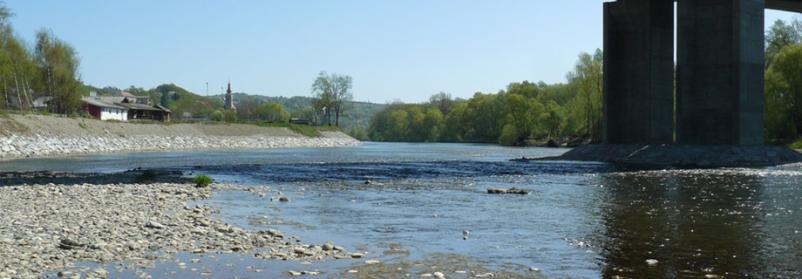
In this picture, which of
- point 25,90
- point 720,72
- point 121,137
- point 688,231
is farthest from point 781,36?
point 25,90

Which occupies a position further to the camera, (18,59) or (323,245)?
(18,59)

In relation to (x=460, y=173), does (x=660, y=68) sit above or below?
above

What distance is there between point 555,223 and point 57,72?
100270 mm

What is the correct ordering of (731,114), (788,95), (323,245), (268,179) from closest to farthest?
(323,245) < (268,179) < (731,114) < (788,95)

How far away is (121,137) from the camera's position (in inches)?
3346

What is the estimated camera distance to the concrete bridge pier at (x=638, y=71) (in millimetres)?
55031

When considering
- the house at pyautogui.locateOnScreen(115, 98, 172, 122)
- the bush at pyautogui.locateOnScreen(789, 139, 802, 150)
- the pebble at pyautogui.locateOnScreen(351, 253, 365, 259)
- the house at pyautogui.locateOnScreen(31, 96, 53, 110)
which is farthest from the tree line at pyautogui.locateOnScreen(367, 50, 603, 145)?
the pebble at pyautogui.locateOnScreen(351, 253, 365, 259)

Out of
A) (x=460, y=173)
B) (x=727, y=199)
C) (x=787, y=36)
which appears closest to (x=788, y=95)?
(x=787, y=36)

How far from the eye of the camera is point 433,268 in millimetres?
11008

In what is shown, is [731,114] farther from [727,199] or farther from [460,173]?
[727,199]

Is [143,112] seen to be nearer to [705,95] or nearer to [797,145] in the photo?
[797,145]

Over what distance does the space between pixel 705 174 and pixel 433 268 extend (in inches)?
1159

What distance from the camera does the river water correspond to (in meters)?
11.4

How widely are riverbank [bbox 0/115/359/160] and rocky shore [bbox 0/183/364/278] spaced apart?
148ft
